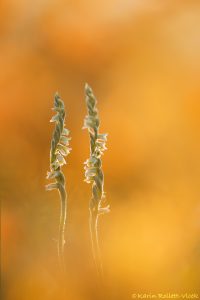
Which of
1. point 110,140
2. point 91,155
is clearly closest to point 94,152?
point 91,155

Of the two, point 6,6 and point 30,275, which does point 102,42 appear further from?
point 30,275

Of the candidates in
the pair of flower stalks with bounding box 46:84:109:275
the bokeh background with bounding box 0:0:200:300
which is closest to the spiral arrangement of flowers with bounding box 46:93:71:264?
the pair of flower stalks with bounding box 46:84:109:275

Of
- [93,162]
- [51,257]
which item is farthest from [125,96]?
[93,162]

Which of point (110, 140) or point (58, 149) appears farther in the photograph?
point (110, 140)

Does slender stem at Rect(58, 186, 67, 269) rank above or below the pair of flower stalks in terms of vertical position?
below

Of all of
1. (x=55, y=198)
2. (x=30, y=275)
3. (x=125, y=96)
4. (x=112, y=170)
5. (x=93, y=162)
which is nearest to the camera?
(x=93, y=162)

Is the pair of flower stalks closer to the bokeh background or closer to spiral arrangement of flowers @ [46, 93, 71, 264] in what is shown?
spiral arrangement of flowers @ [46, 93, 71, 264]

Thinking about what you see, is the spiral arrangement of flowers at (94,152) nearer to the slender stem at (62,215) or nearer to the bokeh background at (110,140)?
the slender stem at (62,215)

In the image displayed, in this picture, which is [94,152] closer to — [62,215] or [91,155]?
[91,155]
